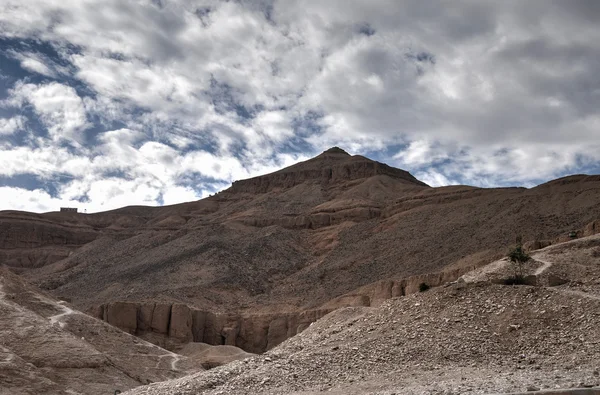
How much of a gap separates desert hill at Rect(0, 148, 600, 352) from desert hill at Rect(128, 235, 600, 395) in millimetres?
20417

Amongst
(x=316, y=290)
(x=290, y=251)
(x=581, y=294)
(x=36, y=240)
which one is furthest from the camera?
(x=36, y=240)

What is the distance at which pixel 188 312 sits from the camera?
49906mm

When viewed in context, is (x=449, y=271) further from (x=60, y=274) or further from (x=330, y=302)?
(x=60, y=274)

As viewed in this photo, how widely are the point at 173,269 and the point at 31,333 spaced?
4029cm

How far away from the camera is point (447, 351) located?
17.2 meters

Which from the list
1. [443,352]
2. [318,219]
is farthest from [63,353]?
[318,219]

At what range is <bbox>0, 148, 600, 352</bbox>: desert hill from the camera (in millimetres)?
49406

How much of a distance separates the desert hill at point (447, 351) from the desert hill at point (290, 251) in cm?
2042

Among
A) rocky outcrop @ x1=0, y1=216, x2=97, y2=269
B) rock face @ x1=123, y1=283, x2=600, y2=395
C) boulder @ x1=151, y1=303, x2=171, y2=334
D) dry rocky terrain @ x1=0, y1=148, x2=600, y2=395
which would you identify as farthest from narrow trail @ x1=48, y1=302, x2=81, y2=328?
rocky outcrop @ x1=0, y1=216, x2=97, y2=269

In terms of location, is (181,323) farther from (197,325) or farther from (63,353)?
(63,353)

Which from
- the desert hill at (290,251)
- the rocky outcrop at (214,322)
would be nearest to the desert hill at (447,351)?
the desert hill at (290,251)

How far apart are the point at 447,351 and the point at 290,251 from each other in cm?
5855

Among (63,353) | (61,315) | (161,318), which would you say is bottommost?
(63,353)

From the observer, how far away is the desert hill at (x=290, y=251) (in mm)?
49406
